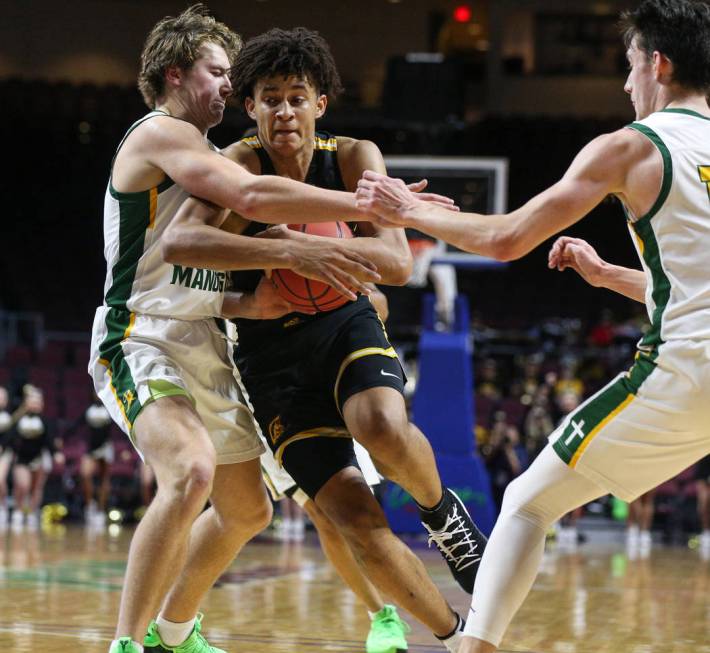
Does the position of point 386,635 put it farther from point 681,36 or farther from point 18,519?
point 18,519

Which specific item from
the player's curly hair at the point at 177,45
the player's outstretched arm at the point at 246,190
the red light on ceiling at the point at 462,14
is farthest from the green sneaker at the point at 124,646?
the red light on ceiling at the point at 462,14

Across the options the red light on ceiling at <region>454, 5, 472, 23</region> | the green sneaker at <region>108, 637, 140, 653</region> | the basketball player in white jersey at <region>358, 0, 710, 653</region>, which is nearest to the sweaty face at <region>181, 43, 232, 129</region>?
the basketball player in white jersey at <region>358, 0, 710, 653</region>

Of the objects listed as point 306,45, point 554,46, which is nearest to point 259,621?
point 306,45

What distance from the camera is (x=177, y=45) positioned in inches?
155

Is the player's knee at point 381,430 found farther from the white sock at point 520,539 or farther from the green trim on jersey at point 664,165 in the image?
the green trim on jersey at point 664,165

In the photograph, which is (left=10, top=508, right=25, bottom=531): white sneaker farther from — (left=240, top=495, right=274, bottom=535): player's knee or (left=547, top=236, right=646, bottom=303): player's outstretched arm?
(left=547, top=236, right=646, bottom=303): player's outstretched arm

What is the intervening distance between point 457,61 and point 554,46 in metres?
6.34

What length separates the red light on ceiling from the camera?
833 inches

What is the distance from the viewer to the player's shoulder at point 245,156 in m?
4.06

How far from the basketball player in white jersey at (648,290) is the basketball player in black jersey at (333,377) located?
0.54 m

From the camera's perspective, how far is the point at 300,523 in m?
12.5

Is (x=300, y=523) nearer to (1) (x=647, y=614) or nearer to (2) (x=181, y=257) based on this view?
(1) (x=647, y=614)

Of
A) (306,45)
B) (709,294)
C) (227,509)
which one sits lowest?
(227,509)

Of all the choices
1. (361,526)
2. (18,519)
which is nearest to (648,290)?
(361,526)
